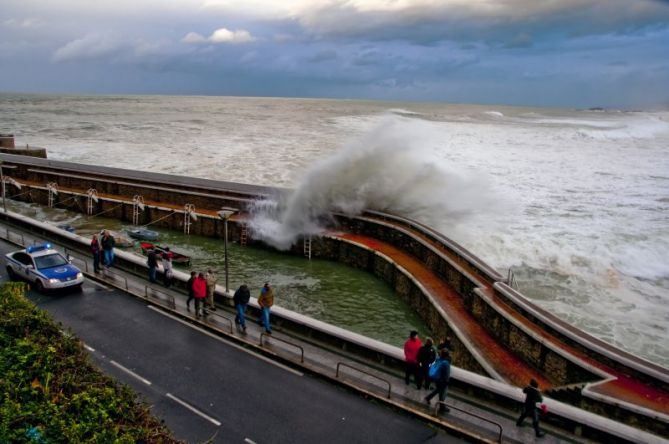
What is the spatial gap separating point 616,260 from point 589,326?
10196mm

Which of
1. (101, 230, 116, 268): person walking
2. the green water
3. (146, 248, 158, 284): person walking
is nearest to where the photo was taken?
(146, 248, 158, 284): person walking

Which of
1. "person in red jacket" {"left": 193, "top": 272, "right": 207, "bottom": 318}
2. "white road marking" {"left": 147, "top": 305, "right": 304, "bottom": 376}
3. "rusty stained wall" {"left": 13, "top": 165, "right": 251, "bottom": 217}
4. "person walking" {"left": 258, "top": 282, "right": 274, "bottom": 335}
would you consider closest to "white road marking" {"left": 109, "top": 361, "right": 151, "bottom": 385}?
"white road marking" {"left": 147, "top": 305, "right": 304, "bottom": 376}

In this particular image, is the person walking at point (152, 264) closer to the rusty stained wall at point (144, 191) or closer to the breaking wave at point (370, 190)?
the breaking wave at point (370, 190)

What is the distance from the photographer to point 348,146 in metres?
30.5

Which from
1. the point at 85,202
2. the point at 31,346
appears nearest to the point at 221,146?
the point at 85,202

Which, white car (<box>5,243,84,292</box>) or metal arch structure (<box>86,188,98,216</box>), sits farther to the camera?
metal arch structure (<box>86,188,98,216</box>)

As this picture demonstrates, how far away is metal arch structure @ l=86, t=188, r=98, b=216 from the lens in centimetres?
3168

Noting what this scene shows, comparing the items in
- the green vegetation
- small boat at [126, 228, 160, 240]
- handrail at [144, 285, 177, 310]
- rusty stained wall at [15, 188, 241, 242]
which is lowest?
small boat at [126, 228, 160, 240]

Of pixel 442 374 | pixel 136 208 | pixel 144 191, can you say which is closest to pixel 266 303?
pixel 442 374

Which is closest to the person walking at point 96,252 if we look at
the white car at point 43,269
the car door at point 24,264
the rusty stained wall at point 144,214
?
the white car at point 43,269

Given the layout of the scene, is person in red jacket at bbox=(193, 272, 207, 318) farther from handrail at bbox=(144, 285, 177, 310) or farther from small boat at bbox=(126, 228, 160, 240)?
small boat at bbox=(126, 228, 160, 240)

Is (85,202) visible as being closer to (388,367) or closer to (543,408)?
(388,367)

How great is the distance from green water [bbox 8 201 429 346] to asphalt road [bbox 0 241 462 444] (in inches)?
257

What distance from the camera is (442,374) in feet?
30.5
